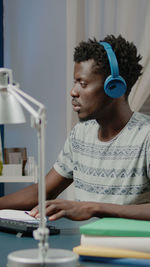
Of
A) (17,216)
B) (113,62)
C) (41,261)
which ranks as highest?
(113,62)

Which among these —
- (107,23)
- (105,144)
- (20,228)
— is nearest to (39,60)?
(107,23)

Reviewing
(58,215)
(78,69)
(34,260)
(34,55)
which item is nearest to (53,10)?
(34,55)

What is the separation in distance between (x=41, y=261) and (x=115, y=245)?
292mm

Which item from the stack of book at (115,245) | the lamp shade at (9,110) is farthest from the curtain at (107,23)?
the lamp shade at (9,110)

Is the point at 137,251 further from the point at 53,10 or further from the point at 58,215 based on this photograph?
the point at 53,10

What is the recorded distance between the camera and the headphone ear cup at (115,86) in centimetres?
165

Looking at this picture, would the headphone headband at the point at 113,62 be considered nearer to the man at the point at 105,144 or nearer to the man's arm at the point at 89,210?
the man at the point at 105,144

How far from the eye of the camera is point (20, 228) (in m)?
1.20

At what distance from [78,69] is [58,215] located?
69cm

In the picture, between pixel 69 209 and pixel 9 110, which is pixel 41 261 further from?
pixel 69 209

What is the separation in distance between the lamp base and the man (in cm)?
93

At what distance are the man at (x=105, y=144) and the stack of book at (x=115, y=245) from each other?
68cm

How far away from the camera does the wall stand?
3123 mm

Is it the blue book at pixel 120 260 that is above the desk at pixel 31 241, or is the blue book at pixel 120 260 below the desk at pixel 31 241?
above
